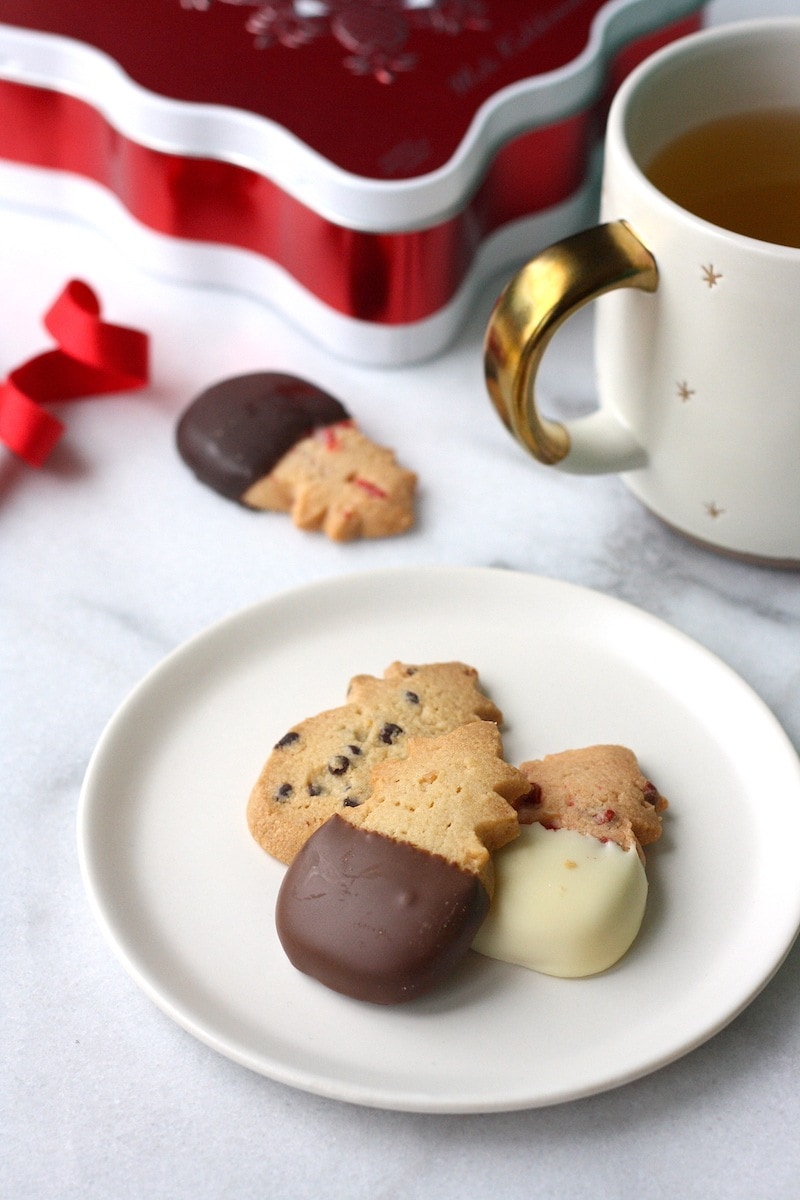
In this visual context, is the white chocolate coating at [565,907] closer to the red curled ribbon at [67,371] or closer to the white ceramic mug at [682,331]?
the white ceramic mug at [682,331]

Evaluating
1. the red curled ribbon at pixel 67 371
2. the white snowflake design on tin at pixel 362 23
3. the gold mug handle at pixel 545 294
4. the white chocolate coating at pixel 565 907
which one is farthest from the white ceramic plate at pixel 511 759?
the white snowflake design on tin at pixel 362 23

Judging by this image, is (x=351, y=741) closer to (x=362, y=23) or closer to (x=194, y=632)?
(x=194, y=632)

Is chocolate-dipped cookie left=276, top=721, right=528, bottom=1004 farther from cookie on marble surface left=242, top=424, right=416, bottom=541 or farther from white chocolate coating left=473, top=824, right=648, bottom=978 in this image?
cookie on marble surface left=242, top=424, right=416, bottom=541

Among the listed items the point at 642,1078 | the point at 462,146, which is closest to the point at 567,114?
the point at 462,146

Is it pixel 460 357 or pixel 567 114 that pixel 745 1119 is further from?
pixel 567 114

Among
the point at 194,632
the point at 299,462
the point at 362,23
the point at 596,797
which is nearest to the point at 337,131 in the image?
the point at 362,23

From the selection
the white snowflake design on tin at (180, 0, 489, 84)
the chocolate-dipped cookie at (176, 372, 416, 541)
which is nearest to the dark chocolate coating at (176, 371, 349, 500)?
the chocolate-dipped cookie at (176, 372, 416, 541)
